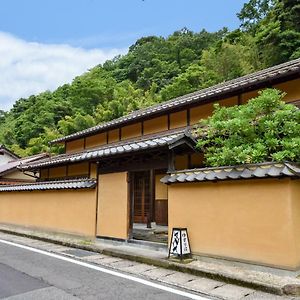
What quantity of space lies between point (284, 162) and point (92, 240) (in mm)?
7065

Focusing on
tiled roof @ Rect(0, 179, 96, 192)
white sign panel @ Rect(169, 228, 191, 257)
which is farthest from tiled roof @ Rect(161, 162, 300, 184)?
tiled roof @ Rect(0, 179, 96, 192)

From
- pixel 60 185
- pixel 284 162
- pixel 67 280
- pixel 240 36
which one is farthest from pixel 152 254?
pixel 240 36

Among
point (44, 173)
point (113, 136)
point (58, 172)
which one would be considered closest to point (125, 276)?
point (113, 136)

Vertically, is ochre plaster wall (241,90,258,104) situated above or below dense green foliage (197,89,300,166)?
above

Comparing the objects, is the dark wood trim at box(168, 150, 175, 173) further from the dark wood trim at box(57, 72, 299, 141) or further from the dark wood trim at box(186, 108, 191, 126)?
the dark wood trim at box(186, 108, 191, 126)

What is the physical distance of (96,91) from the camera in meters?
40.9

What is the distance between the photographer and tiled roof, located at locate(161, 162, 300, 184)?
6.06 m

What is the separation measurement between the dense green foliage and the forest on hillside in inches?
682

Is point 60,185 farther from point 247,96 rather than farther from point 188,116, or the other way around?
point 247,96

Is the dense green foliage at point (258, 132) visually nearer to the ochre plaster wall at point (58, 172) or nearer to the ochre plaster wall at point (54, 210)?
the ochre plaster wall at point (54, 210)

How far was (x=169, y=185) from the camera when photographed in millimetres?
8375

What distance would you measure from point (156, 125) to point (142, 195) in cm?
364

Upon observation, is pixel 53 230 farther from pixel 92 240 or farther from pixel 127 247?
pixel 127 247

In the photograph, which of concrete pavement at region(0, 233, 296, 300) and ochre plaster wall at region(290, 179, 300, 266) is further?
ochre plaster wall at region(290, 179, 300, 266)
